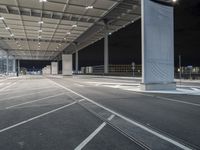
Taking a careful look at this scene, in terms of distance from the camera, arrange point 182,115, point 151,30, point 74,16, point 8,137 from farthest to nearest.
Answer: point 74,16 < point 151,30 < point 182,115 < point 8,137

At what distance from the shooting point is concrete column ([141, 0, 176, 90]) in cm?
1770

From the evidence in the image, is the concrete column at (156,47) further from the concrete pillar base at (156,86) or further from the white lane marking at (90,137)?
the white lane marking at (90,137)

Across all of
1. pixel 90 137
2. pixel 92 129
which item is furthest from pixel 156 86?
pixel 90 137

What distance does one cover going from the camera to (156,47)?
18156mm

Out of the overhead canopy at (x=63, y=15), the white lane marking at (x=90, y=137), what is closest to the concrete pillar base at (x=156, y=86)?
the white lane marking at (x=90, y=137)

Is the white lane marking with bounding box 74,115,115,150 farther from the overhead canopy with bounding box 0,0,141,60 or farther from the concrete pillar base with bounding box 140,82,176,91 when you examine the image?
the overhead canopy with bounding box 0,0,141,60

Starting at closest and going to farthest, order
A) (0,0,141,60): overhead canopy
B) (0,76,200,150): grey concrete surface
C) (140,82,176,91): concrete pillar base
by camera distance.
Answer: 1. (0,76,200,150): grey concrete surface
2. (140,82,176,91): concrete pillar base
3. (0,0,141,60): overhead canopy

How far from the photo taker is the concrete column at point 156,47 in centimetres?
1770

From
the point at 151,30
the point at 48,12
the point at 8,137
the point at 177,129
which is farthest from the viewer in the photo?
the point at 48,12

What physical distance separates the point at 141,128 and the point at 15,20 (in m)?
33.2

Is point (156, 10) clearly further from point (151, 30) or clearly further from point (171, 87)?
point (171, 87)

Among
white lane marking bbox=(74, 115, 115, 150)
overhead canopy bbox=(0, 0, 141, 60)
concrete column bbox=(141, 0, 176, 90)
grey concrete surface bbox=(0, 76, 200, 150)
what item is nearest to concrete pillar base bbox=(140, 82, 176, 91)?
Answer: concrete column bbox=(141, 0, 176, 90)

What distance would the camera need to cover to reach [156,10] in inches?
733

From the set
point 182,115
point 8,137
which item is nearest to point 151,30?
point 182,115
